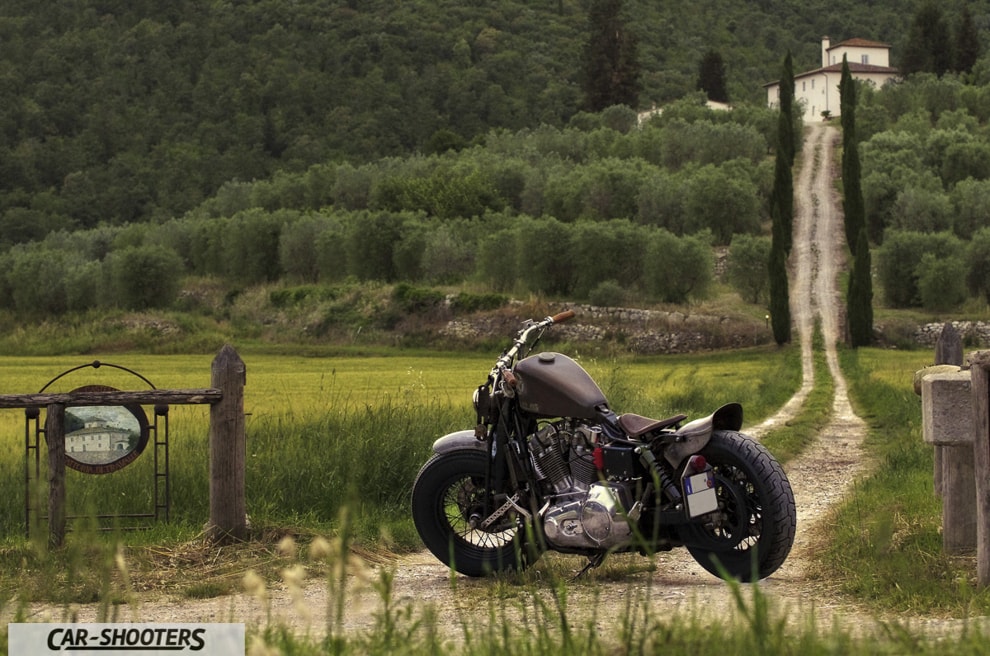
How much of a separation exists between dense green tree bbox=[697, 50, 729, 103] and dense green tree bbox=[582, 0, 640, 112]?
6783mm

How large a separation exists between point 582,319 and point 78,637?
47.0 m

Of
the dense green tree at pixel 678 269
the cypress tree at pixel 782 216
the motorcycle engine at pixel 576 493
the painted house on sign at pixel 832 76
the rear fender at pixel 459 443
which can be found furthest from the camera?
the painted house on sign at pixel 832 76

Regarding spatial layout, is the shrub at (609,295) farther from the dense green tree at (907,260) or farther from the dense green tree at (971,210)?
the dense green tree at (971,210)

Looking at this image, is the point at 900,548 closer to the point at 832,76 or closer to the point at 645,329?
the point at 645,329

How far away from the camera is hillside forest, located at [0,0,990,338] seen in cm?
5775

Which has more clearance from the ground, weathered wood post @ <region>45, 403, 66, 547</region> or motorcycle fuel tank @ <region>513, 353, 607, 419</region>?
motorcycle fuel tank @ <region>513, 353, 607, 419</region>

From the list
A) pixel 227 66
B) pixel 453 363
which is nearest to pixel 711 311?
pixel 453 363

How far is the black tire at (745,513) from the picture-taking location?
7621 mm

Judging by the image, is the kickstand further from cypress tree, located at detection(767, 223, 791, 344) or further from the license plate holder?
cypress tree, located at detection(767, 223, 791, 344)

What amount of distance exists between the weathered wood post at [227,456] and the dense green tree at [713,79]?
111445 mm

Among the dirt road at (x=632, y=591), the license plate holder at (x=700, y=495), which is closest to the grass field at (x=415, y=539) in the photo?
the dirt road at (x=632, y=591)

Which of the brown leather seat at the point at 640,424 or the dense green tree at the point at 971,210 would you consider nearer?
the brown leather seat at the point at 640,424

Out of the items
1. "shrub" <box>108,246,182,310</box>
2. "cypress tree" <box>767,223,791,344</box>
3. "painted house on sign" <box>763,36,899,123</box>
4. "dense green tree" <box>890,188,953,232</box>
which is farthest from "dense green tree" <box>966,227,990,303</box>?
"painted house on sign" <box>763,36,899,123</box>

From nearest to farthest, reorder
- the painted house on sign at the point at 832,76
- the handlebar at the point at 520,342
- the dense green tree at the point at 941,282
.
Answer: the handlebar at the point at 520,342
the dense green tree at the point at 941,282
the painted house on sign at the point at 832,76
